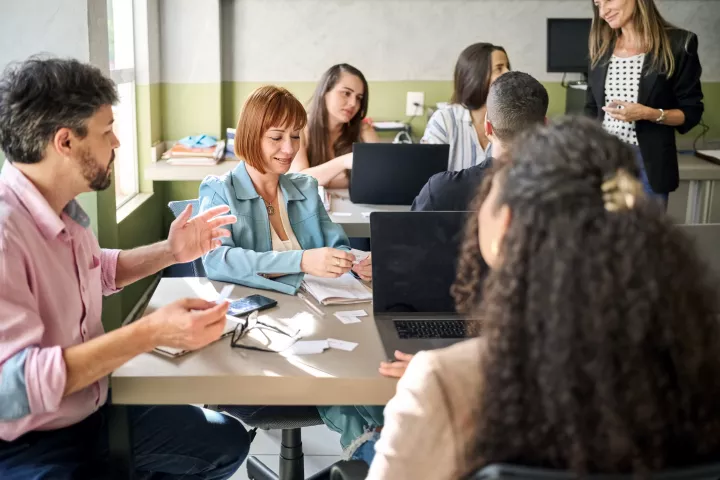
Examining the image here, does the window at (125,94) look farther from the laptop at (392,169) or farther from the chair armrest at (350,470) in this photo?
the chair armrest at (350,470)

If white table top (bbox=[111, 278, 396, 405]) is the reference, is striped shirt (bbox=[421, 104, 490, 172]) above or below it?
above

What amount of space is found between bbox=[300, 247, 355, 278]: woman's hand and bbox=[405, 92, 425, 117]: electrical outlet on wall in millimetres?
2997

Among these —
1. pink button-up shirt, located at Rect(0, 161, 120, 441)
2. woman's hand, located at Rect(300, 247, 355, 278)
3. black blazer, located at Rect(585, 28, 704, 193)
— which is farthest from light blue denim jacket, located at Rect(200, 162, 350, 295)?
black blazer, located at Rect(585, 28, 704, 193)

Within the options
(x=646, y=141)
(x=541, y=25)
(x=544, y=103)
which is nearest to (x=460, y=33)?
(x=541, y=25)

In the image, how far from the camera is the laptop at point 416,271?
1.89 metres

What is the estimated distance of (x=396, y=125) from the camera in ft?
16.0

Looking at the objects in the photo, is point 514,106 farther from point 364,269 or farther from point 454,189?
point 364,269

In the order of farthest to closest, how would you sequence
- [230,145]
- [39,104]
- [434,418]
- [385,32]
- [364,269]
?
[385,32], [230,145], [364,269], [39,104], [434,418]

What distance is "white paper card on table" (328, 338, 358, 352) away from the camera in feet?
5.79

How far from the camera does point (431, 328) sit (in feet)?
6.10

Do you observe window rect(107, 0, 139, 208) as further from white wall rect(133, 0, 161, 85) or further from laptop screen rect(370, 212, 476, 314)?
laptop screen rect(370, 212, 476, 314)

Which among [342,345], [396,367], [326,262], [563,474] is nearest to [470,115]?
[326,262]

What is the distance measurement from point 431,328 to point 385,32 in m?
3.40

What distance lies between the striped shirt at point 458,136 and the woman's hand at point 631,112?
22.9 inches
